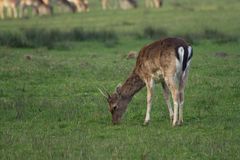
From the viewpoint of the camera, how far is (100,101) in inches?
476

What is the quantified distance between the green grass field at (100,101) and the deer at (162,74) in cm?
Answer: 24

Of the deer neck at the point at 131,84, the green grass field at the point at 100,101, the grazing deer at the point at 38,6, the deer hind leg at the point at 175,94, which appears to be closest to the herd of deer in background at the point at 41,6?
the grazing deer at the point at 38,6

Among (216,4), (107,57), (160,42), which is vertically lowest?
(216,4)

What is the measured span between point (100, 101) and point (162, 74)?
207 cm

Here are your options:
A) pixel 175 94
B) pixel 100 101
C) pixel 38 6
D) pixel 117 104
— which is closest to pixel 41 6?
pixel 38 6

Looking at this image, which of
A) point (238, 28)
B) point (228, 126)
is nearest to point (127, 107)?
point (228, 126)

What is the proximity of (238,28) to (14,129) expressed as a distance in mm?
15614

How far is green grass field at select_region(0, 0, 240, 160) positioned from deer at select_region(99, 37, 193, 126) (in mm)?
242

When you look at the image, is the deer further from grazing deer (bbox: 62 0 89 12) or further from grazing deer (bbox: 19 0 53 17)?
grazing deer (bbox: 62 0 89 12)

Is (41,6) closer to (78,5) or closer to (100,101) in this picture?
(78,5)

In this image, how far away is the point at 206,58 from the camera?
1714 centimetres

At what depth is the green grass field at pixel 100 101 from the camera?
8.58 m

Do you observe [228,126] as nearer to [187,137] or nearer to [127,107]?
[187,137]

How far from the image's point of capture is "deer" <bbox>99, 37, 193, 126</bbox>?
392 inches
